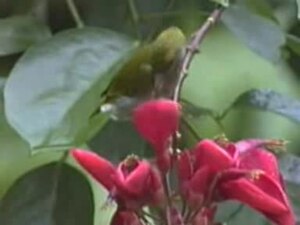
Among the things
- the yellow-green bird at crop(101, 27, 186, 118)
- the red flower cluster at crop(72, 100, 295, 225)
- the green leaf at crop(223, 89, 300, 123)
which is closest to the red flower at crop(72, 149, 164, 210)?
the red flower cluster at crop(72, 100, 295, 225)

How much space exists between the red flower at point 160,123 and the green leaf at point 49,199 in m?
0.17

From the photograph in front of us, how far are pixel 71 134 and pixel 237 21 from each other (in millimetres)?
267

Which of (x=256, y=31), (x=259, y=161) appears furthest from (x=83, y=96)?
(x=256, y=31)

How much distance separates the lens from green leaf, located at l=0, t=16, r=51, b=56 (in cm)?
85

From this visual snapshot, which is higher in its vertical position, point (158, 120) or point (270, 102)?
point (158, 120)

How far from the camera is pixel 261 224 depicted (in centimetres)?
86

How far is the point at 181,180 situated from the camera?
26.0 inches

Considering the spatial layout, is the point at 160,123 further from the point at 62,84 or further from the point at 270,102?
the point at 270,102

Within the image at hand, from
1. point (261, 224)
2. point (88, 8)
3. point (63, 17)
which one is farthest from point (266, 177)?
point (63, 17)

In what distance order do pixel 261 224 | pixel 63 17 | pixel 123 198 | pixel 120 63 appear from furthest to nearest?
pixel 63 17, pixel 261 224, pixel 120 63, pixel 123 198

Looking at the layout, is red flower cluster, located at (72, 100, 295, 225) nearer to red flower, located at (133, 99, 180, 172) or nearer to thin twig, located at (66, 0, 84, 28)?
red flower, located at (133, 99, 180, 172)

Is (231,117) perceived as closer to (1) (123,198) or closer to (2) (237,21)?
(2) (237,21)

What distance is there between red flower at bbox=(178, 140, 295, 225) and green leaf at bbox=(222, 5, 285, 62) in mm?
205

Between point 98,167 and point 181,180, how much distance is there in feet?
0.17
